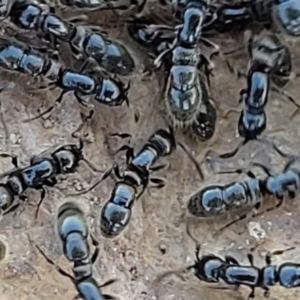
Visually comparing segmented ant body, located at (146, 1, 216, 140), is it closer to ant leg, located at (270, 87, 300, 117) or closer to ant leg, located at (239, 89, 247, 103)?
ant leg, located at (239, 89, 247, 103)

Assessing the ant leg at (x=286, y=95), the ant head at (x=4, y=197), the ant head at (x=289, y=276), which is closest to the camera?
the ant head at (x=289, y=276)

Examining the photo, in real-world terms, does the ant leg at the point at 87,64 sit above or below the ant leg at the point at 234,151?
above

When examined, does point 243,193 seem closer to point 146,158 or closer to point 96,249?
point 146,158

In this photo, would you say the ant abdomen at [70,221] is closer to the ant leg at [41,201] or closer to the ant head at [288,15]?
the ant leg at [41,201]

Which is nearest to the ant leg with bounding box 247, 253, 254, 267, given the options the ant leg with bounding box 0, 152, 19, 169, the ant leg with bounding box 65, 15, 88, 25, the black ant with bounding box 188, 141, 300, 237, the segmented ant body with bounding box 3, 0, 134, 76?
the black ant with bounding box 188, 141, 300, 237

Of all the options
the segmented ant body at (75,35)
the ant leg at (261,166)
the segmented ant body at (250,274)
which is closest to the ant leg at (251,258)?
the segmented ant body at (250,274)

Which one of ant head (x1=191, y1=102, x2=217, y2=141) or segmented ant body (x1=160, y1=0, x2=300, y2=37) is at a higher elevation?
segmented ant body (x1=160, y1=0, x2=300, y2=37)
